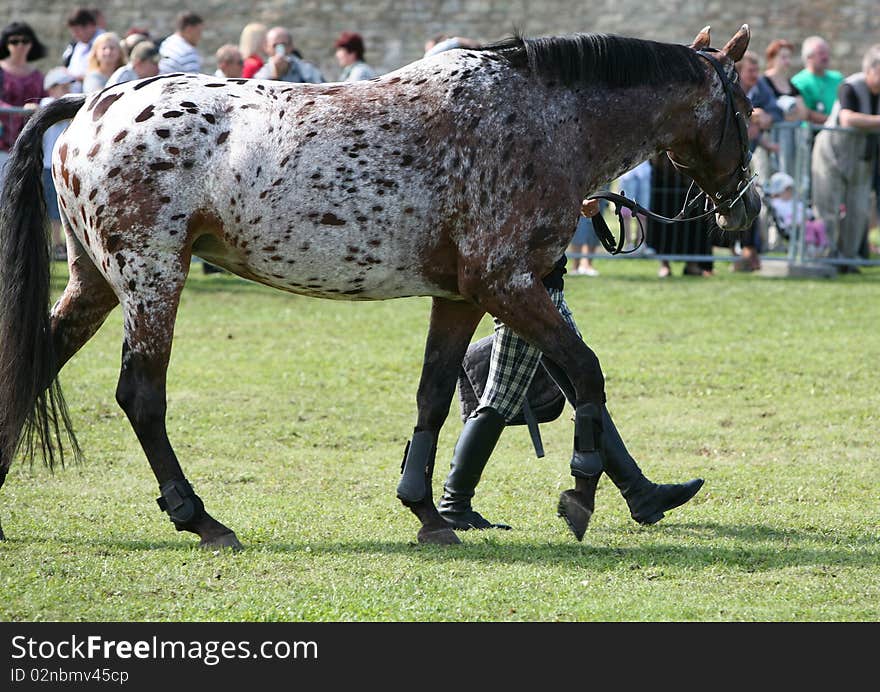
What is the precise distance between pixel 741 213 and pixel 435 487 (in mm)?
2241

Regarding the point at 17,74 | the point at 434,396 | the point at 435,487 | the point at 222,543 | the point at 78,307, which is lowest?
the point at 435,487

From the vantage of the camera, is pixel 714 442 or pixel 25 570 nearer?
pixel 25 570

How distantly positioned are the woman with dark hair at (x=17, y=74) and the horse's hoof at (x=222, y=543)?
9.56 m

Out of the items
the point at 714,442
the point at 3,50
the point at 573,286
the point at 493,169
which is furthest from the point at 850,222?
the point at 493,169

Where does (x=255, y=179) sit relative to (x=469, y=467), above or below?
above

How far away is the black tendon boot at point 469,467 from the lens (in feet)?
22.0

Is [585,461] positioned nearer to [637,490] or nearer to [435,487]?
[637,490]

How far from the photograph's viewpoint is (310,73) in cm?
1662

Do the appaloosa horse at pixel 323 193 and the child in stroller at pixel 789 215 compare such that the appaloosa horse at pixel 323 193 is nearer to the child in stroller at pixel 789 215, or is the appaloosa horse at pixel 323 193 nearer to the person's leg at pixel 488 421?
the person's leg at pixel 488 421

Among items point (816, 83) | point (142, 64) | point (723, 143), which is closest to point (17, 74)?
point (142, 64)

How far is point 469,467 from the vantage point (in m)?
6.75
